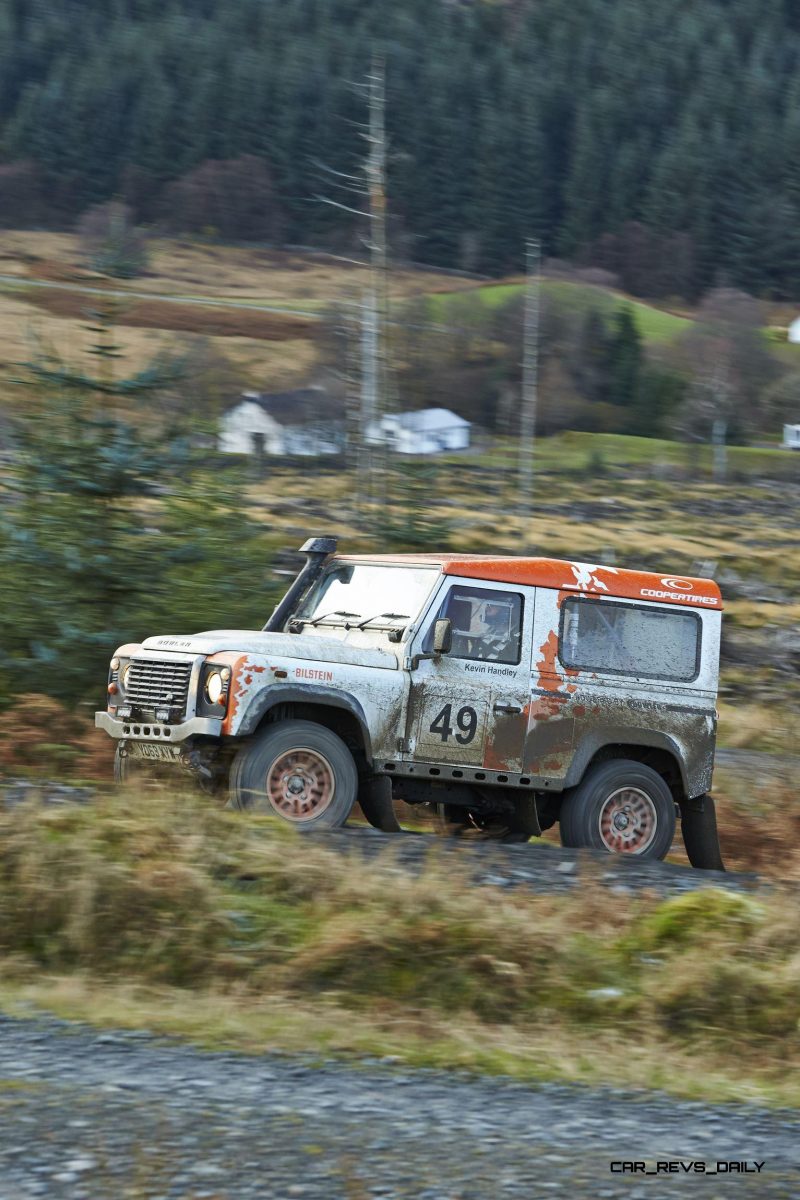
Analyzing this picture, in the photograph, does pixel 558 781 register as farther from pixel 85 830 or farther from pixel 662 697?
pixel 85 830

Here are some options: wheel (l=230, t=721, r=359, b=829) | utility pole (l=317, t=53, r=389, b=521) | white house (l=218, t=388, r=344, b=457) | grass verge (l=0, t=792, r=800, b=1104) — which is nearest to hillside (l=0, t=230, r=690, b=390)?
white house (l=218, t=388, r=344, b=457)

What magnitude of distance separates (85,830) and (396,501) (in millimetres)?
15097

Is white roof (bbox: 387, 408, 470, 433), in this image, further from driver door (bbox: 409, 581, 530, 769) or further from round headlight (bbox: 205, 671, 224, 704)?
round headlight (bbox: 205, 671, 224, 704)

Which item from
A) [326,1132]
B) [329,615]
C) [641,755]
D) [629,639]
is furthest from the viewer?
[641,755]

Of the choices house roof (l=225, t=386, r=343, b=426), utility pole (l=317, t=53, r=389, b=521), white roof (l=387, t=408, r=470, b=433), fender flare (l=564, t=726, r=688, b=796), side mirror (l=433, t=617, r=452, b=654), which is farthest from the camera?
white roof (l=387, t=408, r=470, b=433)

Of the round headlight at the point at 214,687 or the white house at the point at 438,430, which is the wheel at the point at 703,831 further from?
the white house at the point at 438,430

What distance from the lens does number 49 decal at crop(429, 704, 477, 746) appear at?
9.97m

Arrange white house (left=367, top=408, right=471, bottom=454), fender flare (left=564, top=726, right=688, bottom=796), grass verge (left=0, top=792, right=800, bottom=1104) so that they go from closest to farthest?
grass verge (left=0, top=792, right=800, bottom=1104), fender flare (left=564, top=726, right=688, bottom=796), white house (left=367, top=408, right=471, bottom=454)

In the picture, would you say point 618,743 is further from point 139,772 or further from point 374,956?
point 374,956

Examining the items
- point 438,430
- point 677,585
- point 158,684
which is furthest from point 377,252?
point 438,430

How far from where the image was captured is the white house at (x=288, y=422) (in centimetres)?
7644

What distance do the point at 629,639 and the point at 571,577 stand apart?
0.67 metres

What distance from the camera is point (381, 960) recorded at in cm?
713

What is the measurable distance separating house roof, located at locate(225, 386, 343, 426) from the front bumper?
7282 centimetres
